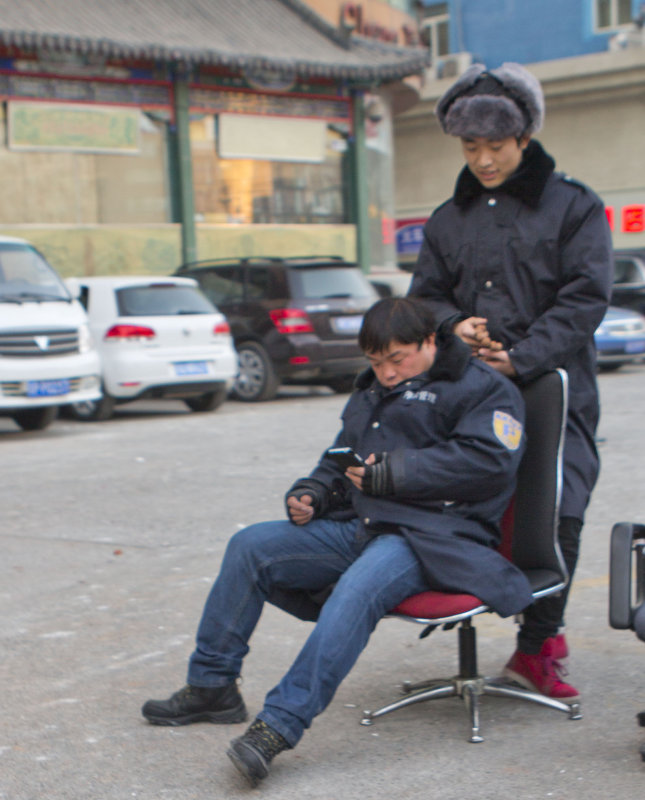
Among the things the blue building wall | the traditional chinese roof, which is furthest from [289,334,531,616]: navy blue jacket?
the blue building wall

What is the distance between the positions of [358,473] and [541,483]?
61 cm

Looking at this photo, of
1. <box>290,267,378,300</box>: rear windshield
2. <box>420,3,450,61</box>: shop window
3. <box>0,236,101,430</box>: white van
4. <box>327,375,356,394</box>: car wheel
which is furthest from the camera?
<box>420,3,450,61</box>: shop window

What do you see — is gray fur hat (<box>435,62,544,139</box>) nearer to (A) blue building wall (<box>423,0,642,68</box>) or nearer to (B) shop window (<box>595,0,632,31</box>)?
(A) blue building wall (<box>423,0,642,68</box>)

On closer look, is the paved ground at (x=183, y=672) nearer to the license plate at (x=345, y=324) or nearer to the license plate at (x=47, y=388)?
the license plate at (x=47, y=388)

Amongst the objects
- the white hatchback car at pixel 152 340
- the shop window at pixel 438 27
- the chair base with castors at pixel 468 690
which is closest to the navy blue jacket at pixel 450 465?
the chair base with castors at pixel 468 690

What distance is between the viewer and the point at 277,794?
3455mm

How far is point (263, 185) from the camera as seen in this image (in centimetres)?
2417

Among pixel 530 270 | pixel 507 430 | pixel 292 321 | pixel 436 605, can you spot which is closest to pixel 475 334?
pixel 530 270

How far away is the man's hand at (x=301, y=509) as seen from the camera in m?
3.93

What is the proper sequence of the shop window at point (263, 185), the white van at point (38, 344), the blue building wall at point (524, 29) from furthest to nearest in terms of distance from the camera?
the blue building wall at point (524, 29) → the shop window at point (263, 185) → the white van at point (38, 344)

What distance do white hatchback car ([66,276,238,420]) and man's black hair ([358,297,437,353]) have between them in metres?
9.79

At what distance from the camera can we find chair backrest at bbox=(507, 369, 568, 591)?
3889 mm

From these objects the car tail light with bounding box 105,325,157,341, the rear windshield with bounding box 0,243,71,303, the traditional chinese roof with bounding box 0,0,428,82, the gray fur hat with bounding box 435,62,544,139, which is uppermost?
the traditional chinese roof with bounding box 0,0,428,82

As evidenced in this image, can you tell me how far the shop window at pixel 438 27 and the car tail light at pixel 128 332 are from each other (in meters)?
26.3
